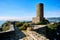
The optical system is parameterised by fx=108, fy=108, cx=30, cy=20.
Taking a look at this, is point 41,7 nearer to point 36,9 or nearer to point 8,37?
point 36,9

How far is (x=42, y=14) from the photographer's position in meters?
28.5

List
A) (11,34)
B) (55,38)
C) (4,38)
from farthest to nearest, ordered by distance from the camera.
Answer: (55,38)
(11,34)
(4,38)

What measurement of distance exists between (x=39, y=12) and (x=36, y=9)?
1.16 meters

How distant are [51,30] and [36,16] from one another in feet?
44.1

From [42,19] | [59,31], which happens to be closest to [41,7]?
[42,19]

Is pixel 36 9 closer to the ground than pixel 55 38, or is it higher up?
higher up

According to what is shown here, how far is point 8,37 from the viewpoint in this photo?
18.2 ft

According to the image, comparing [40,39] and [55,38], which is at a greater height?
[40,39]

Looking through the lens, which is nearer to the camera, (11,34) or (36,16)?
(11,34)

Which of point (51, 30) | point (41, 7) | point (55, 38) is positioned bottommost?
point (55, 38)

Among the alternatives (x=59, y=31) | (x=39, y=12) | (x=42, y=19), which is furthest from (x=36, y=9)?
(x=59, y=31)

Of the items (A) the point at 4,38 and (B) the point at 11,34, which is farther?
(B) the point at 11,34

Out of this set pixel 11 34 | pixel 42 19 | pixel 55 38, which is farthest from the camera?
pixel 42 19

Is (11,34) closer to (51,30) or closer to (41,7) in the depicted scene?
(51,30)
